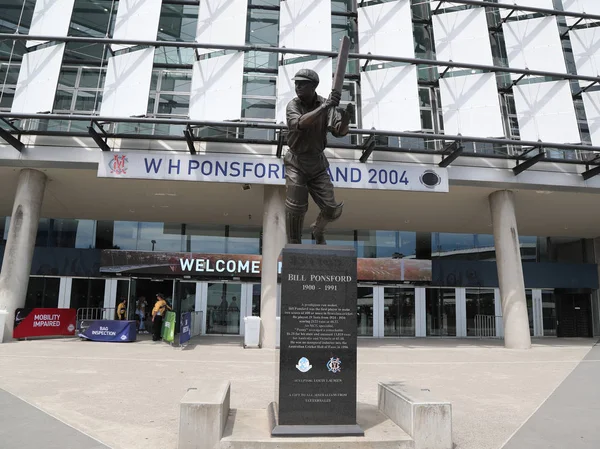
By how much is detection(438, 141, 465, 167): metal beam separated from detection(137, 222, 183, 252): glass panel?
13.4 metres

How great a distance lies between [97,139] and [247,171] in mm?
4630

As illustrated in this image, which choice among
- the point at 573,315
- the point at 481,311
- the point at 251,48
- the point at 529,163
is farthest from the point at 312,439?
the point at 573,315

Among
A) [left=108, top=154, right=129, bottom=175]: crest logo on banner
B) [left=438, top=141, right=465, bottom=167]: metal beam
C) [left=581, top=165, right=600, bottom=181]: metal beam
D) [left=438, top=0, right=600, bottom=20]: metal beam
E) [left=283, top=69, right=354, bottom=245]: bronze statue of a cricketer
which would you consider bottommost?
[left=283, top=69, right=354, bottom=245]: bronze statue of a cricketer

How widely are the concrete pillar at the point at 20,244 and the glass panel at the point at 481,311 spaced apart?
1909cm

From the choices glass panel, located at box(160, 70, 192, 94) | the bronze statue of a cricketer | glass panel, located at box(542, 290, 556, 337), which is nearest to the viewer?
the bronze statue of a cricketer

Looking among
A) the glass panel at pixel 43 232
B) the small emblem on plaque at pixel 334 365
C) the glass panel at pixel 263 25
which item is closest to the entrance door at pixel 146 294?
the glass panel at pixel 43 232

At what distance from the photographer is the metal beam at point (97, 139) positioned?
1413 cm

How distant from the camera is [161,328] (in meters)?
16.9

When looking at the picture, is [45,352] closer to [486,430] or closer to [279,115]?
Result: [279,115]

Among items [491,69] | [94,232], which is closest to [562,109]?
[491,69]

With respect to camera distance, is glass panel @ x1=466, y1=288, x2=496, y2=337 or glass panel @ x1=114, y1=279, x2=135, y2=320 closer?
glass panel @ x1=114, y1=279, x2=135, y2=320

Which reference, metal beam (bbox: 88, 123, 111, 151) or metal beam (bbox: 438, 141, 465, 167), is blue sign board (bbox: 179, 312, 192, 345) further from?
metal beam (bbox: 438, 141, 465, 167)

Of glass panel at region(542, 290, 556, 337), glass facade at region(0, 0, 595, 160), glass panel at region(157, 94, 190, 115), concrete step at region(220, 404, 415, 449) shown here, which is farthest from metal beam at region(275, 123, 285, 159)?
glass panel at region(542, 290, 556, 337)

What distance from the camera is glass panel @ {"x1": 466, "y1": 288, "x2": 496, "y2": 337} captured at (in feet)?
76.2
